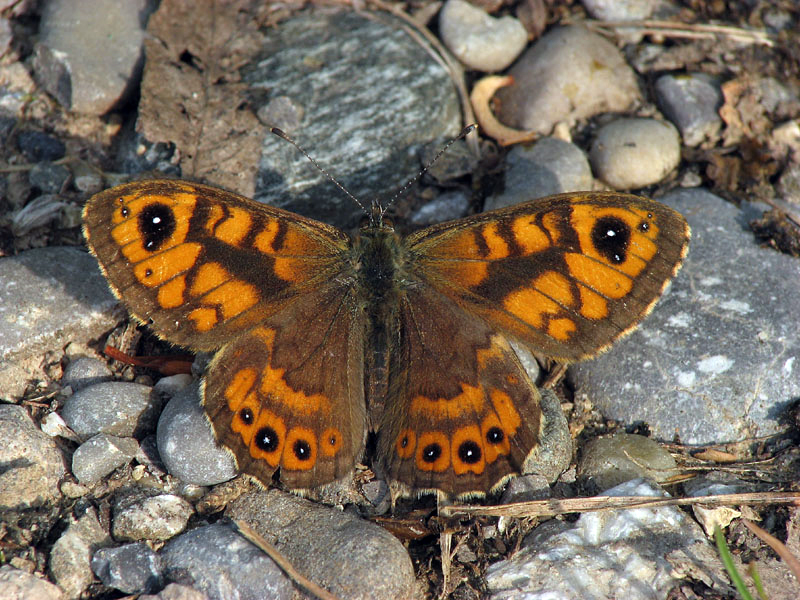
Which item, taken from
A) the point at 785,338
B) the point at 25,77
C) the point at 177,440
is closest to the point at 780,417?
the point at 785,338

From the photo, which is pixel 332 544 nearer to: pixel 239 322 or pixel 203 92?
pixel 239 322

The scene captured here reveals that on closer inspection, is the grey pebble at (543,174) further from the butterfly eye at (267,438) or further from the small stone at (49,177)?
the small stone at (49,177)

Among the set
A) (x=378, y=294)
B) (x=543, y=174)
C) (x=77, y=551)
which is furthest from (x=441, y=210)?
(x=77, y=551)

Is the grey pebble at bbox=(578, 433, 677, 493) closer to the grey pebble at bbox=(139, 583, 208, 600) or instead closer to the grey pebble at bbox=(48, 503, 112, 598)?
the grey pebble at bbox=(139, 583, 208, 600)

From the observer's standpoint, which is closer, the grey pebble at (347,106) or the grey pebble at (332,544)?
the grey pebble at (332,544)

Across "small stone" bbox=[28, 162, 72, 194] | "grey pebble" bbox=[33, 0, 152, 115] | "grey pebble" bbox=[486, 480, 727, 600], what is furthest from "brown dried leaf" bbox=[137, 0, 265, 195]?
"grey pebble" bbox=[486, 480, 727, 600]

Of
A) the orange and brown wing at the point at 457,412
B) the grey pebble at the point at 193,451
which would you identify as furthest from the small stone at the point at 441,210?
the grey pebble at the point at 193,451

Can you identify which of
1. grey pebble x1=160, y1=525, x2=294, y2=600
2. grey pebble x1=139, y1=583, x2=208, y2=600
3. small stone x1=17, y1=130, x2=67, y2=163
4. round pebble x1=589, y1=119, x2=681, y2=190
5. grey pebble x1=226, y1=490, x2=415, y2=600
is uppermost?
small stone x1=17, y1=130, x2=67, y2=163
